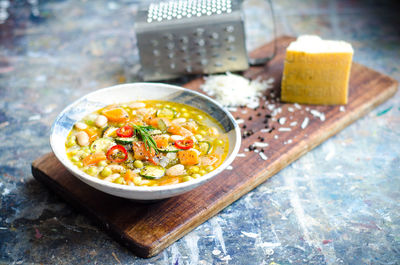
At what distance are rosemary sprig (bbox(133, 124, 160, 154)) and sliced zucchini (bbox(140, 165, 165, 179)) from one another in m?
0.10

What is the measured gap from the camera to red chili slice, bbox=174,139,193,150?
88.4 inches

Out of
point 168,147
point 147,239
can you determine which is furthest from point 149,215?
point 168,147

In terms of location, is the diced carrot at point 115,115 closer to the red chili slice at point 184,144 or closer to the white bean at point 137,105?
the white bean at point 137,105

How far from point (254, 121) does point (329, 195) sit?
73cm

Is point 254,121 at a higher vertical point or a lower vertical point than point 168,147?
lower

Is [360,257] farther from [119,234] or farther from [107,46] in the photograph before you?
[107,46]

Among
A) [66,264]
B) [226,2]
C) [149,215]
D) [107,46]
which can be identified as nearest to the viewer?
[66,264]

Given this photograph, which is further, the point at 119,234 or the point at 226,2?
the point at 226,2

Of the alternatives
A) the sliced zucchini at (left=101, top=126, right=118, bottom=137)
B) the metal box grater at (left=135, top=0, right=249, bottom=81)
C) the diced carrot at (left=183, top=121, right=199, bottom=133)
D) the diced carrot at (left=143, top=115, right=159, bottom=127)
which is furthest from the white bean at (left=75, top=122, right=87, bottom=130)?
the metal box grater at (left=135, top=0, right=249, bottom=81)

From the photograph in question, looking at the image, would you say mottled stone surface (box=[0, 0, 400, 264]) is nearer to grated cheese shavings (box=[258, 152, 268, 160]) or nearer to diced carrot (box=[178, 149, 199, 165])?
grated cheese shavings (box=[258, 152, 268, 160])

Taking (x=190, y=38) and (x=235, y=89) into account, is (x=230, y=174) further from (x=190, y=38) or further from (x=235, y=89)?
(x=190, y=38)

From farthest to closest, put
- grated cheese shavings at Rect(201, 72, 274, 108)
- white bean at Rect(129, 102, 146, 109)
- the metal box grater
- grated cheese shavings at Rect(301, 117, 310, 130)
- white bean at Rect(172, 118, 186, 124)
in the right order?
the metal box grater → grated cheese shavings at Rect(201, 72, 274, 108) → grated cheese shavings at Rect(301, 117, 310, 130) → white bean at Rect(129, 102, 146, 109) → white bean at Rect(172, 118, 186, 124)

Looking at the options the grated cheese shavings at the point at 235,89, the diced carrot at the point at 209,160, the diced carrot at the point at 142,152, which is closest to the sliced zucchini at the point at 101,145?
the diced carrot at the point at 142,152

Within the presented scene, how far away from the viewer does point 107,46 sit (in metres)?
3.93
